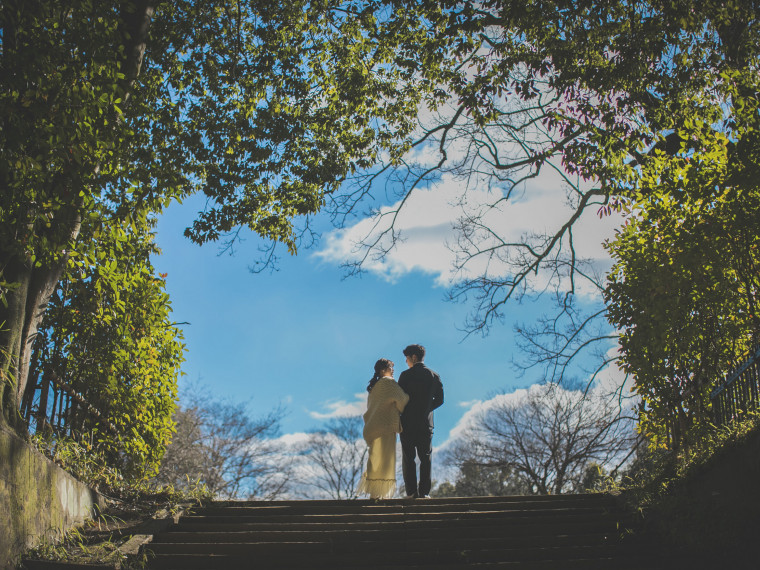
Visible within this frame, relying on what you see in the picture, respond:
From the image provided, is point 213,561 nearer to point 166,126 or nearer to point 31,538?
point 31,538

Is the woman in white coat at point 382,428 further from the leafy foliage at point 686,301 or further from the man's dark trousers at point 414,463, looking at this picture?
the leafy foliage at point 686,301

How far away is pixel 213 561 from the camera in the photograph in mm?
5555

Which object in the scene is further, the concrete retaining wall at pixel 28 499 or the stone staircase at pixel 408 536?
A: the stone staircase at pixel 408 536

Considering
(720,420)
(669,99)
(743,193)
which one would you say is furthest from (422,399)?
(669,99)

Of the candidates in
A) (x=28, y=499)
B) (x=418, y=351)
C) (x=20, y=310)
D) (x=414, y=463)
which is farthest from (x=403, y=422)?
(x=20, y=310)

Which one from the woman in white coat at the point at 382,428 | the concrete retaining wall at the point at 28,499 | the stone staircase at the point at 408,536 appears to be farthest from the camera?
the woman in white coat at the point at 382,428

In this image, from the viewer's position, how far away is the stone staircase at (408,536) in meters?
5.60

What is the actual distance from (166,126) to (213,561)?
6.69m

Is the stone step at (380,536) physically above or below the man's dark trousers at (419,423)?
below

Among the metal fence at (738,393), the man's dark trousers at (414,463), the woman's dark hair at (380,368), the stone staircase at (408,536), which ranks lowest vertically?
the stone staircase at (408,536)

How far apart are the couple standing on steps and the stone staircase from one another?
1.04 metres

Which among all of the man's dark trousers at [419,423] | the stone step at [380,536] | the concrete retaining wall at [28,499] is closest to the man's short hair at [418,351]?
the man's dark trousers at [419,423]

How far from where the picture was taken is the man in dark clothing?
8.36 meters

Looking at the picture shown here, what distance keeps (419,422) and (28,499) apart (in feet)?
15.0
